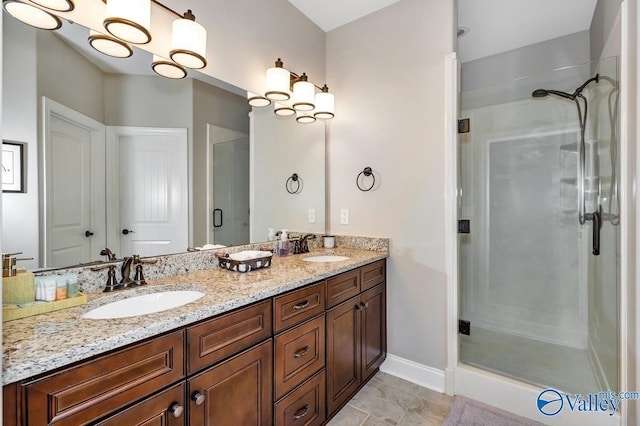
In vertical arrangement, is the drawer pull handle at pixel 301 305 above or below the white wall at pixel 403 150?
below

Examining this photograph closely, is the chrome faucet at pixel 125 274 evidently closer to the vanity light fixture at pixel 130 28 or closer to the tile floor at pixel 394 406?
the vanity light fixture at pixel 130 28

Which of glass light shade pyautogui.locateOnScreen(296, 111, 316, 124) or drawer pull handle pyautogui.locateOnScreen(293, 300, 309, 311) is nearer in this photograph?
drawer pull handle pyautogui.locateOnScreen(293, 300, 309, 311)

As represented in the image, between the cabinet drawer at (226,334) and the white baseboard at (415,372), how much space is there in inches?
53.3

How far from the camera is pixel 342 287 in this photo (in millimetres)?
1801

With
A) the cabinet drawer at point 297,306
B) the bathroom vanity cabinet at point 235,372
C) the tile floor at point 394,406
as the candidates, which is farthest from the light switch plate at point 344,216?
A: the tile floor at point 394,406

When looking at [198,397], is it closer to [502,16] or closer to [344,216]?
[344,216]

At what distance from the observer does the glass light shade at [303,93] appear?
2229 mm

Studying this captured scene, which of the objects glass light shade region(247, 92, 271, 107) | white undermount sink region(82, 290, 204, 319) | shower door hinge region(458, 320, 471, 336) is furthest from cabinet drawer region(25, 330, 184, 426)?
shower door hinge region(458, 320, 471, 336)

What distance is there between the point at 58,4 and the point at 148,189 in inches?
31.1

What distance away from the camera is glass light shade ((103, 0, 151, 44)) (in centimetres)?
127

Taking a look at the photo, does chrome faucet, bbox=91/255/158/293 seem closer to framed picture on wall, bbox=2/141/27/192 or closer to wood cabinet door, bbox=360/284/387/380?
framed picture on wall, bbox=2/141/27/192

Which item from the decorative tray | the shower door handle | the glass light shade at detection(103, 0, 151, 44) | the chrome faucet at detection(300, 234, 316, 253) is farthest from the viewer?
the chrome faucet at detection(300, 234, 316, 253)

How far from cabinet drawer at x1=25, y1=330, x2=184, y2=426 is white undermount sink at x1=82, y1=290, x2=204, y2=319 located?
0.34m

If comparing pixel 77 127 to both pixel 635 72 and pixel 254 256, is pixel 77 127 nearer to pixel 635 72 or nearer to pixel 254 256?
pixel 254 256
